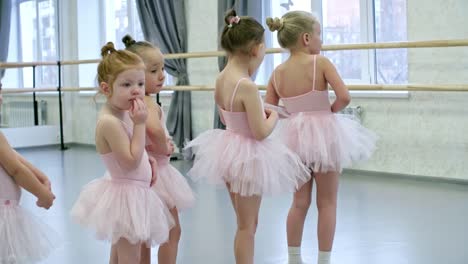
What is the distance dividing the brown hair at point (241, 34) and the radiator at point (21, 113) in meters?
6.67

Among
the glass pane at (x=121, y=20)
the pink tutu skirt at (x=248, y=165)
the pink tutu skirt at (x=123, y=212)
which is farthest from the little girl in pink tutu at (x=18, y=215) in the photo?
the glass pane at (x=121, y=20)

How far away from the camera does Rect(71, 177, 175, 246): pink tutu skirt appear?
1800mm

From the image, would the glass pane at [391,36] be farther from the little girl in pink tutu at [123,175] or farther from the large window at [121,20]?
the little girl in pink tutu at [123,175]

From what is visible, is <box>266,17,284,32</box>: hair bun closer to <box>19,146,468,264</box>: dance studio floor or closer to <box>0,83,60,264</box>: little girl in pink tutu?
<box>19,146,468,264</box>: dance studio floor

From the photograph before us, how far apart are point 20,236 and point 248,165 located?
0.75 m

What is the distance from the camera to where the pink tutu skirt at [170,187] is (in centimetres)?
205

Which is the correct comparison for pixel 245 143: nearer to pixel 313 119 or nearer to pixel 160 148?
pixel 160 148

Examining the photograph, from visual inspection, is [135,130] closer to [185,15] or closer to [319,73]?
[319,73]

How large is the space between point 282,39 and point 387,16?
2.83 metres

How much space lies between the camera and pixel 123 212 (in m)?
1.82

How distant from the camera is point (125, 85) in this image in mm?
1832

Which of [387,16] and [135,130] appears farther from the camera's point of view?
[387,16]

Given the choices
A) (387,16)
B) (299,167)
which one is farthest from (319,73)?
(387,16)

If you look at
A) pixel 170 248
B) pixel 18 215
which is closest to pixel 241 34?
pixel 170 248
